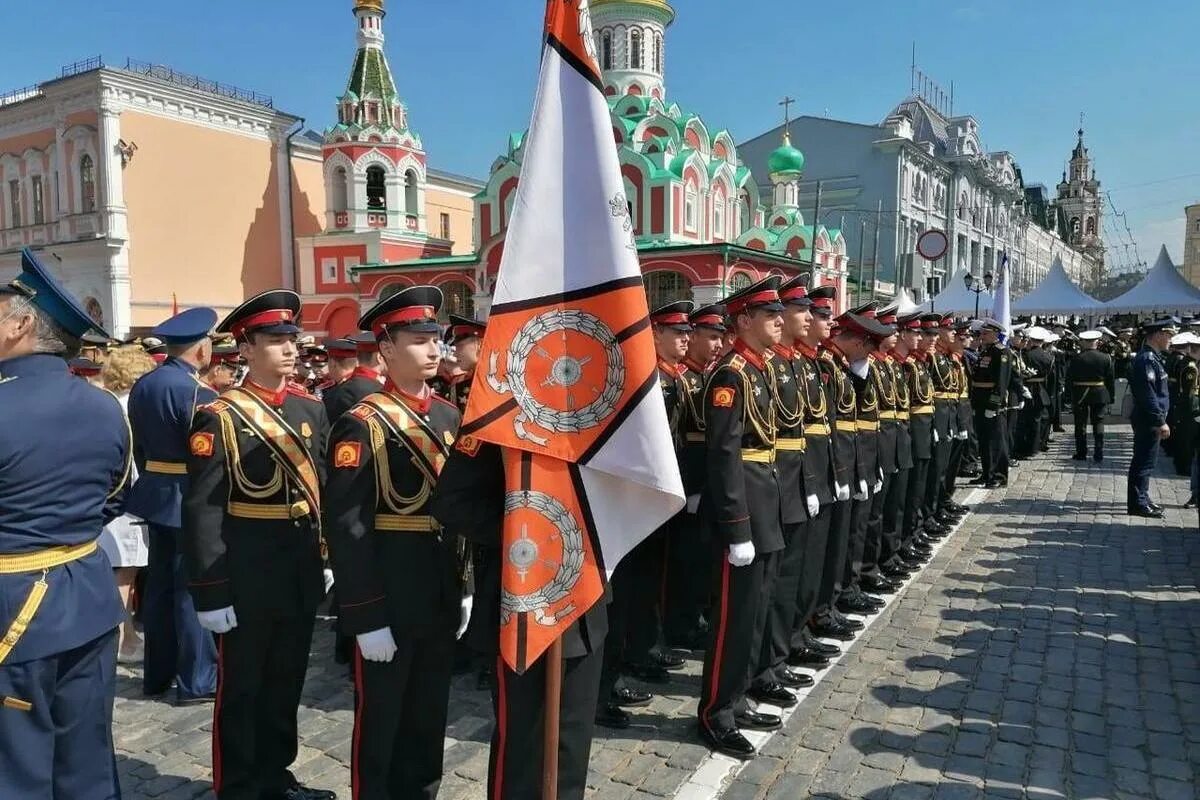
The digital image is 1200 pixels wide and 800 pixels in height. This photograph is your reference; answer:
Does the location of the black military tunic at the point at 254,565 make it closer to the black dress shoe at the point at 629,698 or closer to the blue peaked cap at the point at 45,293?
the blue peaked cap at the point at 45,293

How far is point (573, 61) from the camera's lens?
2.59m

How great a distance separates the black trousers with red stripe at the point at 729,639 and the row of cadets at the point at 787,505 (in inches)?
14.5

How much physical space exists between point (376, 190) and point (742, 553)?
34.3 m

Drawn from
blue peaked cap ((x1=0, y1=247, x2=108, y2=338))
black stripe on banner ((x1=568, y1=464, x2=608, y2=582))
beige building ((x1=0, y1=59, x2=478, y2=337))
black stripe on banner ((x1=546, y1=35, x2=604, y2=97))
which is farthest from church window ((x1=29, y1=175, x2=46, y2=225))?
black stripe on banner ((x1=568, y1=464, x2=608, y2=582))

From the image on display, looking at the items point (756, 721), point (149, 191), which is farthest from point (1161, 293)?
point (149, 191)

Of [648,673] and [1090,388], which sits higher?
[1090,388]

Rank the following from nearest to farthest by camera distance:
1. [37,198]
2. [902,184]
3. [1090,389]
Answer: [1090,389], [37,198], [902,184]

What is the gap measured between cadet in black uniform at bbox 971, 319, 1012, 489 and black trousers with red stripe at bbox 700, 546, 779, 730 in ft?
25.9

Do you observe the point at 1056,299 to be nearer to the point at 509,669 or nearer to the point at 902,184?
the point at 902,184

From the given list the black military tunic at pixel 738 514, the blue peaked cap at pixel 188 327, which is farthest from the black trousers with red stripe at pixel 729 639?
the blue peaked cap at pixel 188 327

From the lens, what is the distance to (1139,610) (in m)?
6.09

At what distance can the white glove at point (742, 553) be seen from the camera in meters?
3.79

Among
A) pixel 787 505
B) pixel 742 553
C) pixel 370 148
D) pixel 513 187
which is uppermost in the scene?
pixel 370 148

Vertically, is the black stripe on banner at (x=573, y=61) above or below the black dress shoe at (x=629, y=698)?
above
